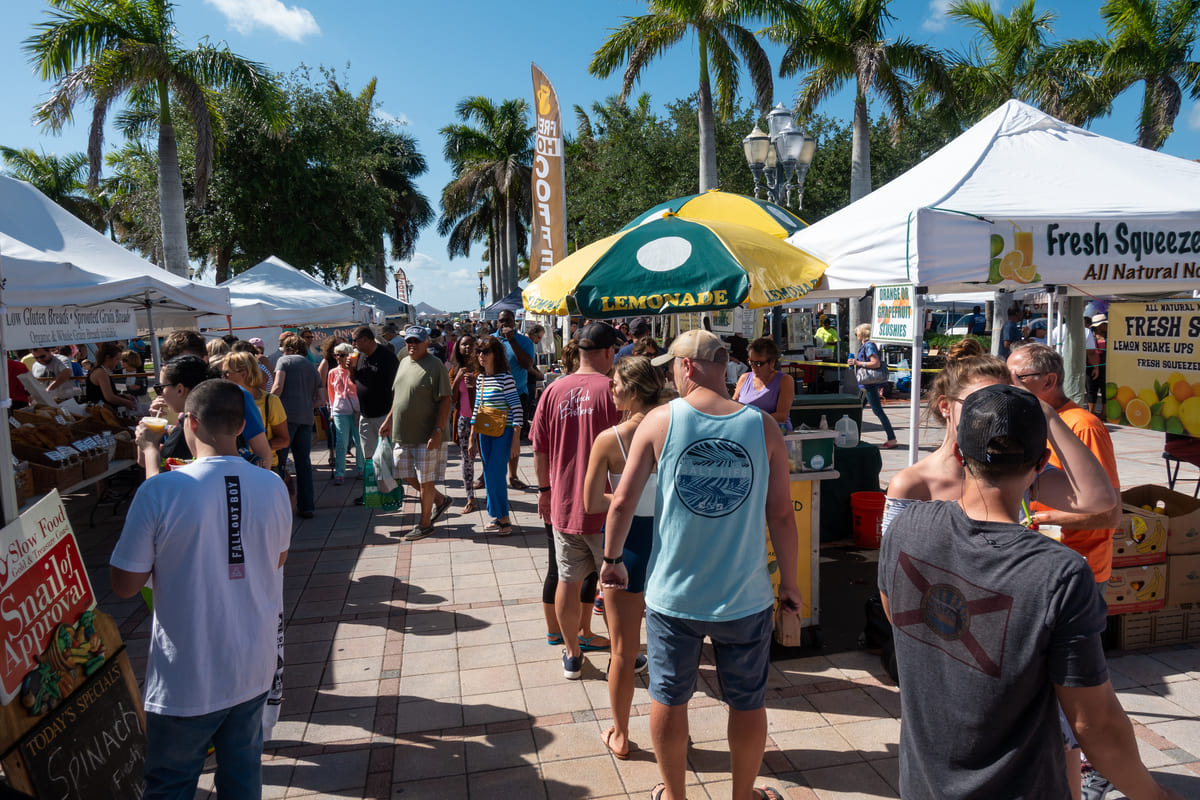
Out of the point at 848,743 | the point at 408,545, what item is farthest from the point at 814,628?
the point at 408,545

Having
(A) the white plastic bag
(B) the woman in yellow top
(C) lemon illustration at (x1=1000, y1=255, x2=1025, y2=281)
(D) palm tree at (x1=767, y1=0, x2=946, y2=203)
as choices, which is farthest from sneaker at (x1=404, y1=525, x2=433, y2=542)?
(D) palm tree at (x1=767, y1=0, x2=946, y2=203)

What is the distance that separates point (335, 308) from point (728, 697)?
11908mm

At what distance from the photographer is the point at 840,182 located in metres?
25.7

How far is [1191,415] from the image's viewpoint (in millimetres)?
4645

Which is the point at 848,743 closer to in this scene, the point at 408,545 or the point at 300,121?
the point at 408,545

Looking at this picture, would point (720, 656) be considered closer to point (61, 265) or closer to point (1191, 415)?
point (1191, 415)

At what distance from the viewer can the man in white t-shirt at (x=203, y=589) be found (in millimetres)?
2215

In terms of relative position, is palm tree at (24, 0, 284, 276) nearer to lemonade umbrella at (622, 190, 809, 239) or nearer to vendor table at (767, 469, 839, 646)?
lemonade umbrella at (622, 190, 809, 239)

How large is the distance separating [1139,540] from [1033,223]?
1.87 meters

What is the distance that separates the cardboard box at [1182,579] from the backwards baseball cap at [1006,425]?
357 cm

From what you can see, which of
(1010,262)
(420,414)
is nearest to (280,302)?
(420,414)

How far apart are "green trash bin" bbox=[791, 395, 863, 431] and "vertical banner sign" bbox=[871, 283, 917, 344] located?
1946mm

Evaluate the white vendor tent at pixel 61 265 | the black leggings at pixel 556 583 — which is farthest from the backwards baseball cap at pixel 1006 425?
the white vendor tent at pixel 61 265

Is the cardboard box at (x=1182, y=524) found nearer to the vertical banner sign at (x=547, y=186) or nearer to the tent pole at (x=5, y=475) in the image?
the tent pole at (x=5, y=475)
